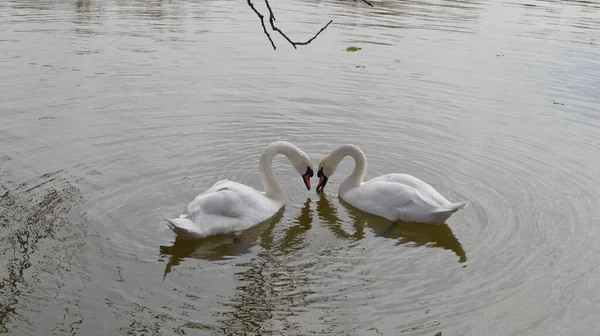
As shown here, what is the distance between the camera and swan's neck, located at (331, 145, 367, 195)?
10.3 metres

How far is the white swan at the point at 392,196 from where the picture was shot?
9.29 meters

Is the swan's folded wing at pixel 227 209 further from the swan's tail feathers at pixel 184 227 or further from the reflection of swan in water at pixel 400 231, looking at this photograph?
the reflection of swan in water at pixel 400 231

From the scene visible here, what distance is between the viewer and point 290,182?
10.8m

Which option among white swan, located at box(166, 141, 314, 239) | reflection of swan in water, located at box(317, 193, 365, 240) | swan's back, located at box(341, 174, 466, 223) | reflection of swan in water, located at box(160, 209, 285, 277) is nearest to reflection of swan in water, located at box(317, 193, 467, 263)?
reflection of swan in water, located at box(317, 193, 365, 240)

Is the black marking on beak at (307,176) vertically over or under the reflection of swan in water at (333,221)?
over

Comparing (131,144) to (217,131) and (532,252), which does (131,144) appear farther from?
(532,252)

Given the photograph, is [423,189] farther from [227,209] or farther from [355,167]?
[227,209]

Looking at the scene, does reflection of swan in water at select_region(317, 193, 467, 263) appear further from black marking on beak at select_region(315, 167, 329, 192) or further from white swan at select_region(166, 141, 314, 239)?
white swan at select_region(166, 141, 314, 239)

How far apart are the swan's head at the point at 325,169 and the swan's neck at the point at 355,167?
62 mm

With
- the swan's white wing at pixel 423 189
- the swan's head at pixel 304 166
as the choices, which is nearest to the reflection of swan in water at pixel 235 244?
the swan's head at pixel 304 166

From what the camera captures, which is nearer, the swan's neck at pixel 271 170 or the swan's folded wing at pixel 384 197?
the swan's folded wing at pixel 384 197

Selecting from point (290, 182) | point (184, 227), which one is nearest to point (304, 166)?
point (290, 182)

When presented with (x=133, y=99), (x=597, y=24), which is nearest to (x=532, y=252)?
(x=133, y=99)

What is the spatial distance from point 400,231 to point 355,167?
4.70ft
